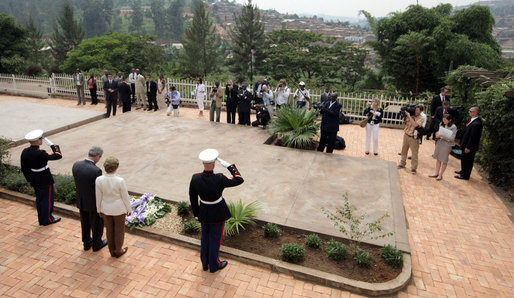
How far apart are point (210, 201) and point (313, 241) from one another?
1.73 m

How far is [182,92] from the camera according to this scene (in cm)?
1491

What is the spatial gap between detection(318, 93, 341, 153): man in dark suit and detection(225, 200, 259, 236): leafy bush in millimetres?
3644

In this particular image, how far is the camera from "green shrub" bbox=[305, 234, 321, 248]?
16.7 ft

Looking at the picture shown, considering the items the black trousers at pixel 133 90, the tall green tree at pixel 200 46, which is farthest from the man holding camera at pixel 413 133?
the tall green tree at pixel 200 46

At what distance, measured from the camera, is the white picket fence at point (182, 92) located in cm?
1235

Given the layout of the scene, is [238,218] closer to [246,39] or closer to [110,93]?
[110,93]

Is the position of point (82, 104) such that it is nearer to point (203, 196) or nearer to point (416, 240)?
point (203, 196)

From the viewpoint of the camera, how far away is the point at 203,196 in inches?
168

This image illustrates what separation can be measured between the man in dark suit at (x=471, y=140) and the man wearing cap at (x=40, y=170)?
7.89 m

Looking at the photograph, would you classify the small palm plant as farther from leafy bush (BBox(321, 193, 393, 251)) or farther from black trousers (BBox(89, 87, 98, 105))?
black trousers (BBox(89, 87, 98, 105))

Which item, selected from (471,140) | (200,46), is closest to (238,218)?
(471,140)

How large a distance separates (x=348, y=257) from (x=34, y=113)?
12.0 meters

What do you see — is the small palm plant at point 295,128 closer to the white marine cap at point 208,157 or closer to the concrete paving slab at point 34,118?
the white marine cap at point 208,157

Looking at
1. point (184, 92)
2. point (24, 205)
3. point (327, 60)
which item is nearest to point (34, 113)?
point (184, 92)
